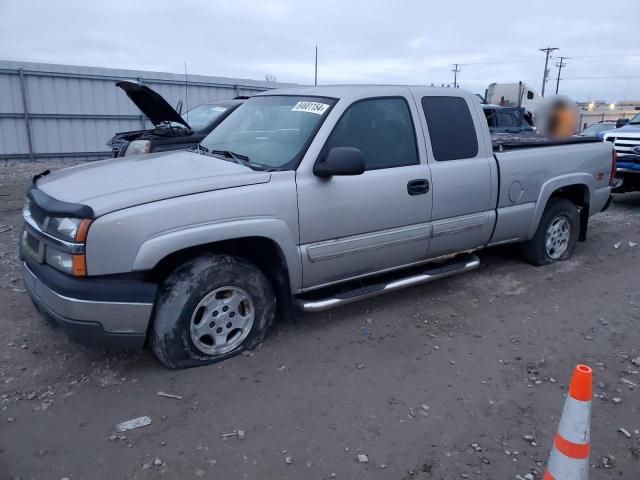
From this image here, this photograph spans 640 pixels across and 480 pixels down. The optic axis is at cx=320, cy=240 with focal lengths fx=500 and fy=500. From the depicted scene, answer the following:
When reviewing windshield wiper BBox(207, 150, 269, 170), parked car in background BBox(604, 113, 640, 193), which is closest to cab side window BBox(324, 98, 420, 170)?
windshield wiper BBox(207, 150, 269, 170)

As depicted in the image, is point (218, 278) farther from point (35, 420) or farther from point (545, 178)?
point (545, 178)

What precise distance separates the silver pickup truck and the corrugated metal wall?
1071cm

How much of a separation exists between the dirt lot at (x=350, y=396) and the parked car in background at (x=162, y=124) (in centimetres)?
234

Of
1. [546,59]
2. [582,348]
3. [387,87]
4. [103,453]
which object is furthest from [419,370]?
[546,59]

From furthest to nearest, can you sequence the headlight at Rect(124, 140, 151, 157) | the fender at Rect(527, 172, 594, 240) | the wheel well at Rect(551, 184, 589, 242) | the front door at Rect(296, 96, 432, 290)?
the headlight at Rect(124, 140, 151, 157)
the wheel well at Rect(551, 184, 589, 242)
the fender at Rect(527, 172, 594, 240)
the front door at Rect(296, 96, 432, 290)

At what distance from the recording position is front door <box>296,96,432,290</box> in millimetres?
3535

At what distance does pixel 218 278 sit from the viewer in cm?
325

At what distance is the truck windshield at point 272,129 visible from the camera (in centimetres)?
363

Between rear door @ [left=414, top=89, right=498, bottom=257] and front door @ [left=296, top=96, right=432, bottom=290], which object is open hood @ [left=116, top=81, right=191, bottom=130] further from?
rear door @ [left=414, top=89, right=498, bottom=257]

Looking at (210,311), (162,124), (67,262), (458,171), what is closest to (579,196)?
(458,171)

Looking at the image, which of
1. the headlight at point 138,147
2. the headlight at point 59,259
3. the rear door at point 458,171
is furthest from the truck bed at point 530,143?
the headlight at point 138,147

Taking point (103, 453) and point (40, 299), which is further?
point (40, 299)

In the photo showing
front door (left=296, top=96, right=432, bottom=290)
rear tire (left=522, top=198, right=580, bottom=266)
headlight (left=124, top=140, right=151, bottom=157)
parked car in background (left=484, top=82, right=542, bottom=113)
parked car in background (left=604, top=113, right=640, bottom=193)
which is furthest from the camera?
parked car in background (left=484, top=82, right=542, bottom=113)

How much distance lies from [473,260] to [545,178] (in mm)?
1226
